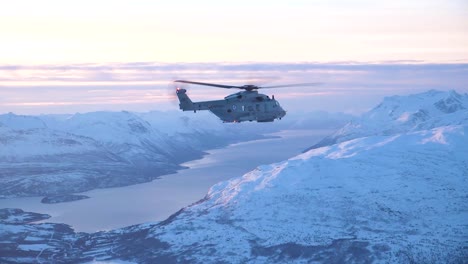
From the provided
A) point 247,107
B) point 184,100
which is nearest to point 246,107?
point 247,107

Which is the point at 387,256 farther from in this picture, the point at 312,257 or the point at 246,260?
the point at 246,260

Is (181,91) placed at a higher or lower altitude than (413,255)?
higher

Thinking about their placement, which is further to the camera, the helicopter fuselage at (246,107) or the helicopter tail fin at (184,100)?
the helicopter tail fin at (184,100)

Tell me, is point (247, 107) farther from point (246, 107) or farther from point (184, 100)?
point (184, 100)

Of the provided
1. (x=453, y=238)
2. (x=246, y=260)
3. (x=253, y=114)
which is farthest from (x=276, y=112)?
(x=453, y=238)

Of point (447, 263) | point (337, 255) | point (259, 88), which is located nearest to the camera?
point (259, 88)
